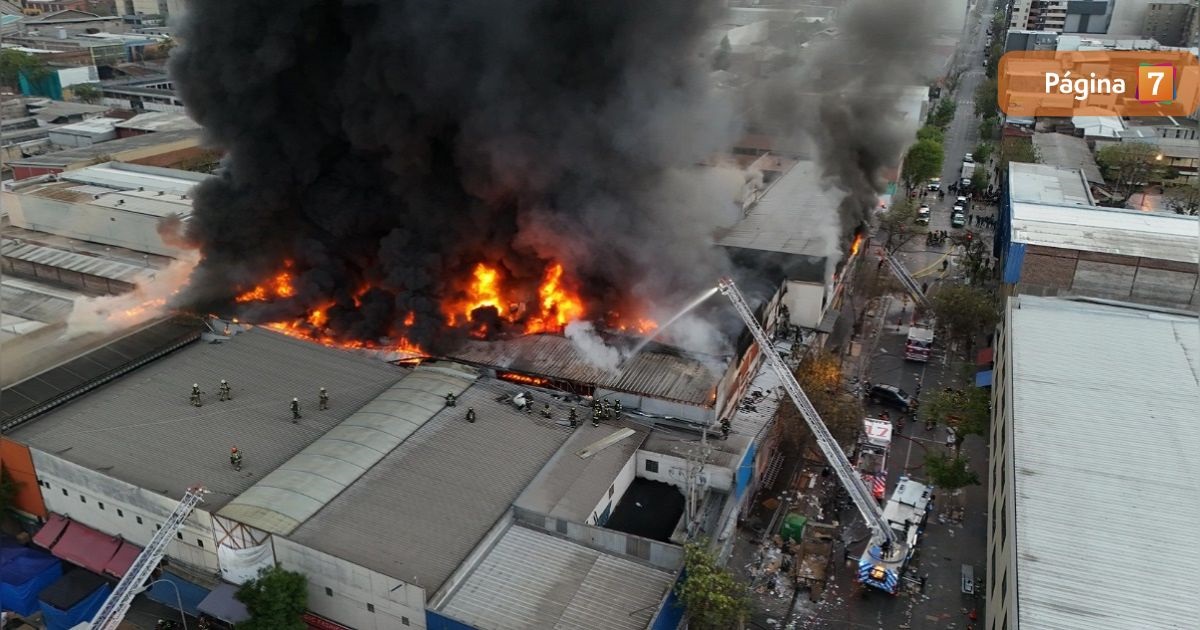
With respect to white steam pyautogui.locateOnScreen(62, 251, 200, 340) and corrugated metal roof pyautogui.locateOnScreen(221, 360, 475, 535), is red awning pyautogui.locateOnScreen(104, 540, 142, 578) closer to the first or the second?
corrugated metal roof pyautogui.locateOnScreen(221, 360, 475, 535)

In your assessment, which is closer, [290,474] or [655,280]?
[290,474]

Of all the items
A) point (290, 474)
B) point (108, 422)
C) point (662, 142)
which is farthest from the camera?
point (662, 142)

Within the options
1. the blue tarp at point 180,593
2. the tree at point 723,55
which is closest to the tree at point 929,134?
the tree at point 723,55

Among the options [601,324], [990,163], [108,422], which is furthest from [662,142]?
[990,163]

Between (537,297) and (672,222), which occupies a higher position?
(672,222)

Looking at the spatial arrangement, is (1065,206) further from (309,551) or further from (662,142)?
(309,551)

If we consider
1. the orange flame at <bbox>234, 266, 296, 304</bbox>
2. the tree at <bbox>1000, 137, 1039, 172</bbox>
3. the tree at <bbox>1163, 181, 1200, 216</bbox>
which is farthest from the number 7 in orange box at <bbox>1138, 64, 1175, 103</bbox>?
the orange flame at <bbox>234, 266, 296, 304</bbox>
